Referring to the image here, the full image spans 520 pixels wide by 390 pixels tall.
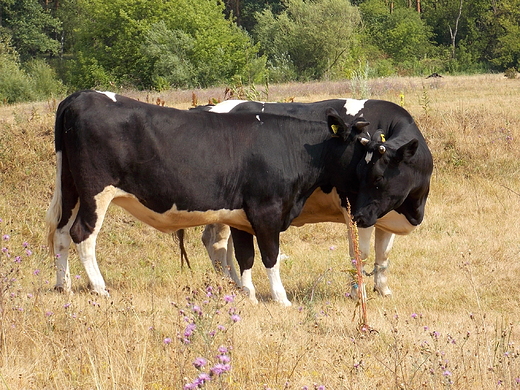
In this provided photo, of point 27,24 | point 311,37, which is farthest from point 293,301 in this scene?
point 27,24

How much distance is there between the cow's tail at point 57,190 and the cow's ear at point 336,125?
110 inches

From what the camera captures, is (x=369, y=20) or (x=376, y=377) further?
(x=369, y=20)

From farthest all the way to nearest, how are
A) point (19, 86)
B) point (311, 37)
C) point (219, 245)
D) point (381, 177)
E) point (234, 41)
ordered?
point (311, 37) → point (234, 41) → point (19, 86) → point (219, 245) → point (381, 177)

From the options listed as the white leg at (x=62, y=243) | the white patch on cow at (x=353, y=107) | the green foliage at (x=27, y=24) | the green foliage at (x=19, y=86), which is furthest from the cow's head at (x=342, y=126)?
the green foliage at (x=27, y=24)

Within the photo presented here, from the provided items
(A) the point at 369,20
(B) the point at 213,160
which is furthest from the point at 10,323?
(A) the point at 369,20

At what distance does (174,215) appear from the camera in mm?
7895

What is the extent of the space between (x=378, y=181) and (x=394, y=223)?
3.24 ft

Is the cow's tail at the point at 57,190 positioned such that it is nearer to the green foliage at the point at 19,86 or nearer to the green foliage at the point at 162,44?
the green foliage at the point at 19,86

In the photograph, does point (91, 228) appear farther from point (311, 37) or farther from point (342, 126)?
point (311, 37)

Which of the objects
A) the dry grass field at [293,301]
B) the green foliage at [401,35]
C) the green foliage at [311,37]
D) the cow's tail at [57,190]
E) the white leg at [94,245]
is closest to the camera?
the dry grass field at [293,301]

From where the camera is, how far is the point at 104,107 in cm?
776

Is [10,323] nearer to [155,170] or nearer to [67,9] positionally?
[155,170]

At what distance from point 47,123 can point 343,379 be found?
1196 cm

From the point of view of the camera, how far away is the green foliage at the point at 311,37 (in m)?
57.8
